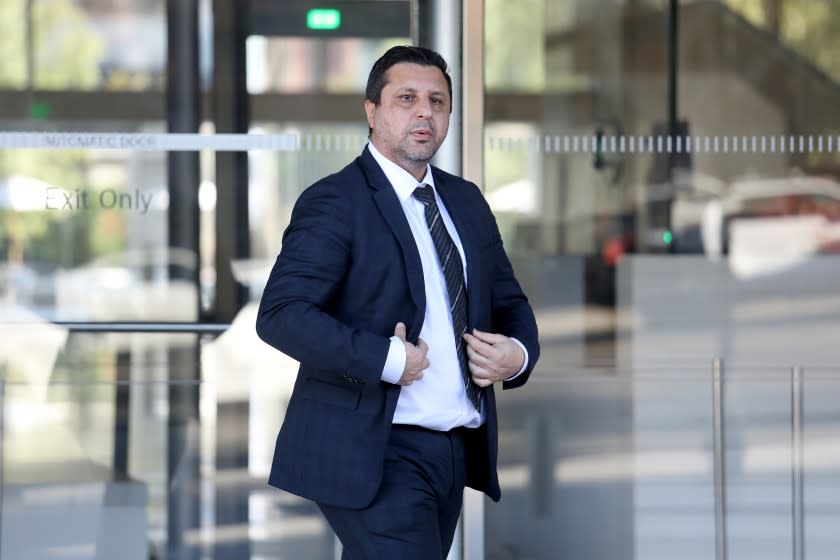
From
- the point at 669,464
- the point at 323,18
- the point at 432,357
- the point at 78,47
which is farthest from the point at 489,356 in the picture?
the point at 78,47

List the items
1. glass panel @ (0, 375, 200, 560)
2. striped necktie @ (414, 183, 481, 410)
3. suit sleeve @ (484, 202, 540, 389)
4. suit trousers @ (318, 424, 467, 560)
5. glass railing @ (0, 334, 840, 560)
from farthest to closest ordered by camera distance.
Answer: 1. glass railing @ (0, 334, 840, 560)
2. glass panel @ (0, 375, 200, 560)
3. suit sleeve @ (484, 202, 540, 389)
4. striped necktie @ (414, 183, 481, 410)
5. suit trousers @ (318, 424, 467, 560)

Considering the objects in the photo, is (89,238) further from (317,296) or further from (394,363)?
(394,363)

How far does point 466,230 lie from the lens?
10.4 ft

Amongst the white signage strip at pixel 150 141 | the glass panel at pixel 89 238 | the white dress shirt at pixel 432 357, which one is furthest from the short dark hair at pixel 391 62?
the glass panel at pixel 89 238

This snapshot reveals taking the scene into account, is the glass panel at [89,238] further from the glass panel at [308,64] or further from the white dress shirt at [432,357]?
the white dress shirt at [432,357]

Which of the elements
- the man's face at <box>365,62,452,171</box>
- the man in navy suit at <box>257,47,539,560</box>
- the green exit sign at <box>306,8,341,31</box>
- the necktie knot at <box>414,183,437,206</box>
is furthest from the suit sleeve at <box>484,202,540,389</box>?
the green exit sign at <box>306,8,341,31</box>

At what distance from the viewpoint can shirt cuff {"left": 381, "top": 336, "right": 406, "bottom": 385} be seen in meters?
2.83

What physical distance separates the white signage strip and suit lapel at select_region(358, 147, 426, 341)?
2009 mm

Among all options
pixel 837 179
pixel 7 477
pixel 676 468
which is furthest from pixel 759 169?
pixel 7 477

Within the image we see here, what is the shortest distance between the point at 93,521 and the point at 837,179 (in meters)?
2.99

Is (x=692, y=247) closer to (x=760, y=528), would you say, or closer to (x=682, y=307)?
(x=682, y=307)

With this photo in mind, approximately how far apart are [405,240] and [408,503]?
554 millimetres

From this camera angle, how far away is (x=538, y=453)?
5.12 m

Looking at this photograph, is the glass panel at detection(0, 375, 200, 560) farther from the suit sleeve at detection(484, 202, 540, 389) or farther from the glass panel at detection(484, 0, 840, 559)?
the suit sleeve at detection(484, 202, 540, 389)
